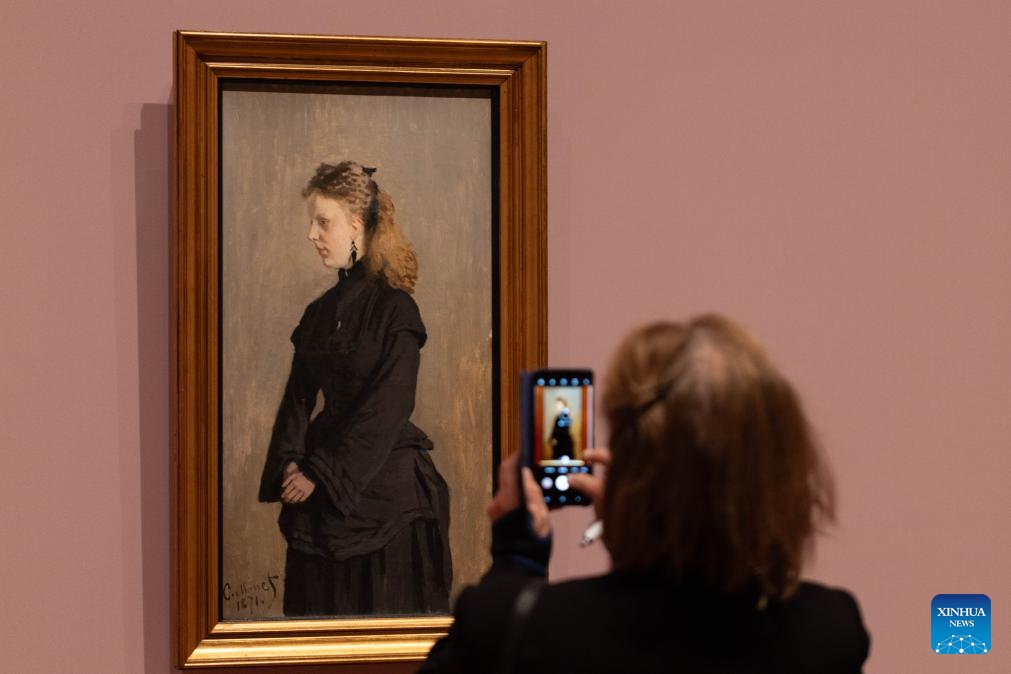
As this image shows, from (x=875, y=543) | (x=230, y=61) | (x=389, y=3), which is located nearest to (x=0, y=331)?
(x=230, y=61)

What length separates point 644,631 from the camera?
1.23m

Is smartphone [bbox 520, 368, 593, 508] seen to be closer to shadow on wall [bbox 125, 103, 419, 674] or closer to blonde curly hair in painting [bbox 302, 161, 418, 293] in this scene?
blonde curly hair in painting [bbox 302, 161, 418, 293]

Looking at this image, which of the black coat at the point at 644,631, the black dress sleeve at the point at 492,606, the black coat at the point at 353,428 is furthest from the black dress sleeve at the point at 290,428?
the black coat at the point at 644,631

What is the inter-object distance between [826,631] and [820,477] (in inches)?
6.4

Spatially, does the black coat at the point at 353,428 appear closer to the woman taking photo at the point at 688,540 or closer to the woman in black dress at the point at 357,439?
the woman in black dress at the point at 357,439

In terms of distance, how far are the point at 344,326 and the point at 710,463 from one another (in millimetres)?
1180

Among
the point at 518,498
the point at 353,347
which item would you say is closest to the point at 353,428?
the point at 353,347

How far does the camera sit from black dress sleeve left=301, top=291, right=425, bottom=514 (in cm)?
228

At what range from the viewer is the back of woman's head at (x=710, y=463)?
123 cm

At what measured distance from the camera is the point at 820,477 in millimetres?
1302

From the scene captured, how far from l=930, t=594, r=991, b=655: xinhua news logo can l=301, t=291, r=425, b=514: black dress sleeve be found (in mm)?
1171

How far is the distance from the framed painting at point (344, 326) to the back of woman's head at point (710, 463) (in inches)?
41.5

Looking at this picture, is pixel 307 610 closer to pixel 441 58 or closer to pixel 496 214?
pixel 496 214
